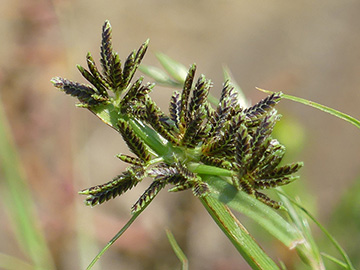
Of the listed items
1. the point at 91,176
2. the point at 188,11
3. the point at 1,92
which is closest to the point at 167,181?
the point at 1,92

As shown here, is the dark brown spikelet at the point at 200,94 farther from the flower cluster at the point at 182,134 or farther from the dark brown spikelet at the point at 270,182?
the dark brown spikelet at the point at 270,182

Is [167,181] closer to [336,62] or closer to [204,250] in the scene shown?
[204,250]

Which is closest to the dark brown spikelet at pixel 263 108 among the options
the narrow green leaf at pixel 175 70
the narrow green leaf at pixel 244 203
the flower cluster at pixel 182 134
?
the flower cluster at pixel 182 134

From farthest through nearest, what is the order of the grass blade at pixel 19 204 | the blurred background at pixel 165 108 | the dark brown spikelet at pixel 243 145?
the blurred background at pixel 165 108 < the grass blade at pixel 19 204 < the dark brown spikelet at pixel 243 145

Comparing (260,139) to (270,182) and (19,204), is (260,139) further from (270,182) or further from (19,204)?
(19,204)

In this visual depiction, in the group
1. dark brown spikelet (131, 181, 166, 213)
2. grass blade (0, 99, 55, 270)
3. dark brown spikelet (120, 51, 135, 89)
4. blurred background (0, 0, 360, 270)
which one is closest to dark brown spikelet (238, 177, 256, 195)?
dark brown spikelet (131, 181, 166, 213)

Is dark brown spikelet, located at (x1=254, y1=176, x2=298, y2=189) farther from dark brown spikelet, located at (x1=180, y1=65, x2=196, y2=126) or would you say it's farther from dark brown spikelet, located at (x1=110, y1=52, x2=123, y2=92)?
dark brown spikelet, located at (x1=110, y1=52, x2=123, y2=92)
